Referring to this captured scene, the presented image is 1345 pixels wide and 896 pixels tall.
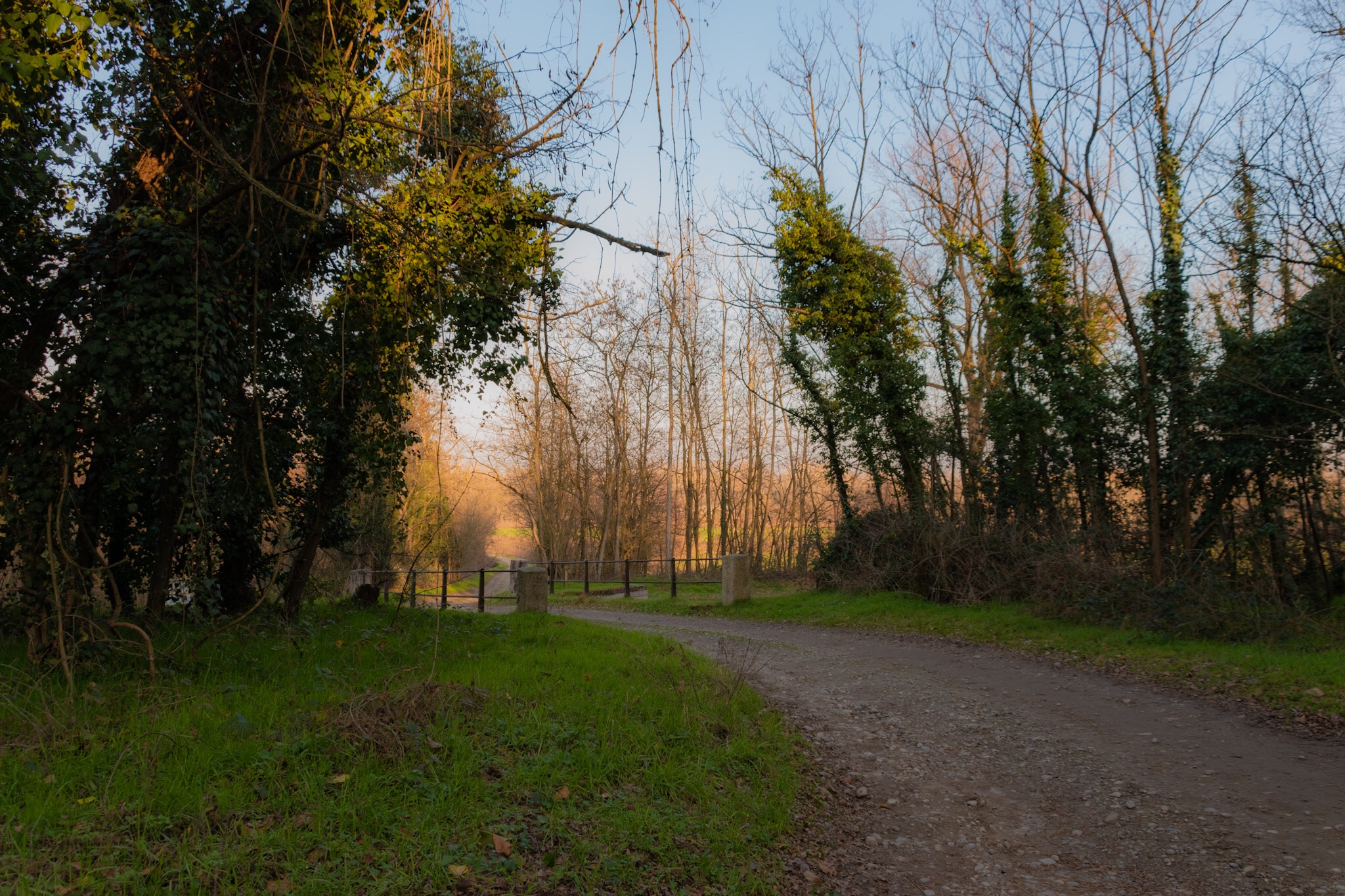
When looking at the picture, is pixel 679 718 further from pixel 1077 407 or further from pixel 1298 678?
pixel 1077 407

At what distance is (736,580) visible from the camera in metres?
15.9

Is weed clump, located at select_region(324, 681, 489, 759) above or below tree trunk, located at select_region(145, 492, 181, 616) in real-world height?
below

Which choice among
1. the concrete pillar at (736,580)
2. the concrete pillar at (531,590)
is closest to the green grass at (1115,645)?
the concrete pillar at (736,580)

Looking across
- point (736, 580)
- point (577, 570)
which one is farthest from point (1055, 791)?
point (577, 570)

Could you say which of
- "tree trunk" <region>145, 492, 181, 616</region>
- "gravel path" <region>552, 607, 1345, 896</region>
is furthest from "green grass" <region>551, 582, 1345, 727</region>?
"tree trunk" <region>145, 492, 181, 616</region>

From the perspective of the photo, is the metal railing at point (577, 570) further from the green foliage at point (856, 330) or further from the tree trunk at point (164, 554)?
the green foliage at point (856, 330)

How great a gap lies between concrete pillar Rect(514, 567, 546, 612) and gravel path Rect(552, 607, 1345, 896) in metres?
4.09

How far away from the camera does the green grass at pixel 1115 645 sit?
685 centimetres

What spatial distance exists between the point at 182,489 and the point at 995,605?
444 inches

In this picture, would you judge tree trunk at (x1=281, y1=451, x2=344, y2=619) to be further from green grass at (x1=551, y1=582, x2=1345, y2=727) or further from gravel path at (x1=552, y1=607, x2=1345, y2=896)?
green grass at (x1=551, y1=582, x2=1345, y2=727)

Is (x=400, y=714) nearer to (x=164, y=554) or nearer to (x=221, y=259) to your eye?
(x=164, y=554)

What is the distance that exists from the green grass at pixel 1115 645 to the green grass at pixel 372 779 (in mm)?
4929

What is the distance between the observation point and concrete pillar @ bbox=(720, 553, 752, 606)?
15828 mm

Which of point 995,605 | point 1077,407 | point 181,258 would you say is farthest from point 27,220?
point 1077,407
